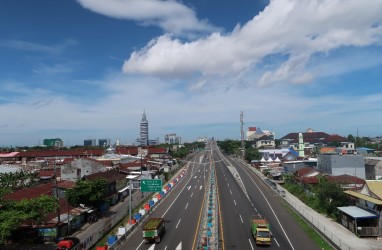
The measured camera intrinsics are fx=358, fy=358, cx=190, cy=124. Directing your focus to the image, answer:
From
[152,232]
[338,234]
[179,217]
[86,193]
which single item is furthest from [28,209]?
[338,234]

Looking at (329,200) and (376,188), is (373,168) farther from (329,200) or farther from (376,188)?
(376,188)

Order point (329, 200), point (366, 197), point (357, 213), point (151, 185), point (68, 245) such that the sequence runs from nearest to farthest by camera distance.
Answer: point (68, 245) < point (357, 213) < point (366, 197) < point (151, 185) < point (329, 200)

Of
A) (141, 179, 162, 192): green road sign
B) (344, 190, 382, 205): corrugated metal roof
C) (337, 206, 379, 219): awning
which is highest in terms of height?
(141, 179, 162, 192): green road sign

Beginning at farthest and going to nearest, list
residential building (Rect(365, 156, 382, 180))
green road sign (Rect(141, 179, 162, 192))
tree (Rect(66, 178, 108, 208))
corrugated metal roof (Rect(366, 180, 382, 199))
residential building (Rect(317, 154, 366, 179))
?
residential building (Rect(317, 154, 366, 179)) < residential building (Rect(365, 156, 382, 180)) < tree (Rect(66, 178, 108, 208)) < green road sign (Rect(141, 179, 162, 192)) < corrugated metal roof (Rect(366, 180, 382, 199))

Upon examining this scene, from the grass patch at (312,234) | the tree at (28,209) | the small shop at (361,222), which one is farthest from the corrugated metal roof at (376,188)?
the tree at (28,209)

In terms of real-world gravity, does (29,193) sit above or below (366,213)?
above

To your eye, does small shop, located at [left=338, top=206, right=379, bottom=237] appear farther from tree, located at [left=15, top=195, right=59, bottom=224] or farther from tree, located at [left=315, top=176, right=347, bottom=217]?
tree, located at [left=15, top=195, right=59, bottom=224]

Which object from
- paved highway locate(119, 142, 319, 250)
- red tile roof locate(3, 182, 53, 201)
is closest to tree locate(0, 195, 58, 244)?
paved highway locate(119, 142, 319, 250)

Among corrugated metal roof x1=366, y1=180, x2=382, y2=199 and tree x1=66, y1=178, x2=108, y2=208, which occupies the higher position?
corrugated metal roof x1=366, y1=180, x2=382, y2=199

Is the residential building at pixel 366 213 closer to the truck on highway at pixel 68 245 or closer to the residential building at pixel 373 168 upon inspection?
the truck on highway at pixel 68 245
